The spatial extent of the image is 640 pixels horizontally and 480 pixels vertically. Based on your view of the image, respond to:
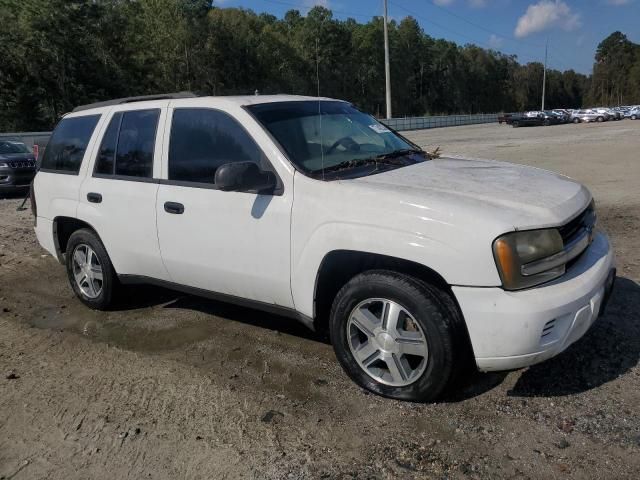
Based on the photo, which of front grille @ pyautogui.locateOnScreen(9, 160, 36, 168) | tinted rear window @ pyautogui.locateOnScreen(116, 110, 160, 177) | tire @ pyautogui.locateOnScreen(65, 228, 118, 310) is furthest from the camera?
front grille @ pyautogui.locateOnScreen(9, 160, 36, 168)

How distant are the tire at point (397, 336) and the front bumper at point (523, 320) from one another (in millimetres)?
146

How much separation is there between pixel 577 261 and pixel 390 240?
3.74 ft

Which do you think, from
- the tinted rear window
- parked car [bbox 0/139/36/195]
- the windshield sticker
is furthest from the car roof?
parked car [bbox 0/139/36/195]

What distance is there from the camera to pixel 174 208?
13.5 feet

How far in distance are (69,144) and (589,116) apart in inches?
2525

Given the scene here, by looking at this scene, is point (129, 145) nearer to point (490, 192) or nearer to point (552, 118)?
point (490, 192)

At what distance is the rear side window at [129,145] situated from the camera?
4.38 meters

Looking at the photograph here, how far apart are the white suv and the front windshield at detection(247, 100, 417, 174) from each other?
0.02 meters

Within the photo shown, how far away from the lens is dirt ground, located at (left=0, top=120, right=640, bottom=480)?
2805 millimetres

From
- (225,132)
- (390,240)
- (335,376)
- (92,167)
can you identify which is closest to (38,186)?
(92,167)

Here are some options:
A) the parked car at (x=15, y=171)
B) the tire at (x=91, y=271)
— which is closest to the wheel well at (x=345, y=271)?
the tire at (x=91, y=271)

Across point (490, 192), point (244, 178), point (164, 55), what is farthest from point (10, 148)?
point (164, 55)

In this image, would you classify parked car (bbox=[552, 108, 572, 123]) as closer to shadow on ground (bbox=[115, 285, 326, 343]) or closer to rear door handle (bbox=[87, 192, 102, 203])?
shadow on ground (bbox=[115, 285, 326, 343])

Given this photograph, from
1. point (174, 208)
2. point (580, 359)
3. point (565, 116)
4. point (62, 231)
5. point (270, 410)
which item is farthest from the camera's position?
point (565, 116)
